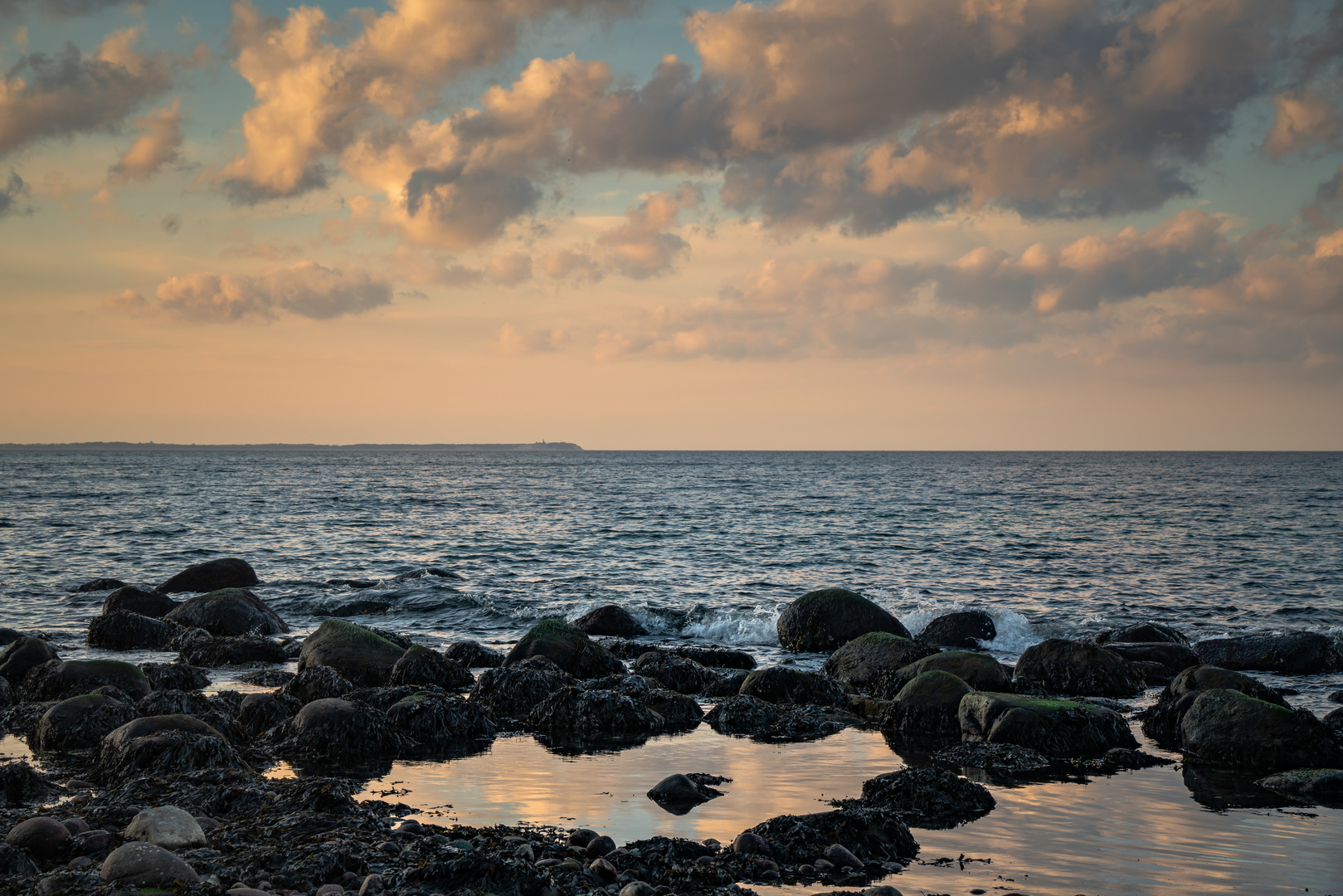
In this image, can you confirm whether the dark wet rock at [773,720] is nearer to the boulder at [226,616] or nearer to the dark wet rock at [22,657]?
the dark wet rock at [22,657]

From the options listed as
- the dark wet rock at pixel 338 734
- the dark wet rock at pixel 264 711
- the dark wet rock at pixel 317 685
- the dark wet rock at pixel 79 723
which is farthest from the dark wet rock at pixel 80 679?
the dark wet rock at pixel 338 734

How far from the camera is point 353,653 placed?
13797 millimetres

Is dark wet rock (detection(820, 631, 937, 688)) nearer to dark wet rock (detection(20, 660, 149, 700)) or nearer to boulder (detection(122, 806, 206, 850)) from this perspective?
boulder (detection(122, 806, 206, 850))

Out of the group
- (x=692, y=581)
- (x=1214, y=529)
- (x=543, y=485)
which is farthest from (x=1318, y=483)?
(x=692, y=581)

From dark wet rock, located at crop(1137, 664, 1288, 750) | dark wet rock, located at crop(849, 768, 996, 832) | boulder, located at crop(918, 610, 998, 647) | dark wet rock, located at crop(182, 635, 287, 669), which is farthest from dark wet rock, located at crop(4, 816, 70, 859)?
boulder, located at crop(918, 610, 998, 647)

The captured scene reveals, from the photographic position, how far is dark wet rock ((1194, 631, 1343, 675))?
579 inches

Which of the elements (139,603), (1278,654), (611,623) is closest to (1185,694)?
(1278,654)

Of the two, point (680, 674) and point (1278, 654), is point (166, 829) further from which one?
point (1278, 654)

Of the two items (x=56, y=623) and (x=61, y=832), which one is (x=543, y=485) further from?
(x=61, y=832)

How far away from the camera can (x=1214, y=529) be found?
139 feet

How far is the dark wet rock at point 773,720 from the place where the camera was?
10656 millimetres

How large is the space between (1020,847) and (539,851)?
144 inches

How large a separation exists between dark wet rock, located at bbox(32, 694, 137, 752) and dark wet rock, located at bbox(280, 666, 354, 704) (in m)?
1.93

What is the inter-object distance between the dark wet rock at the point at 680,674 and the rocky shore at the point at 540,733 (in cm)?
3
